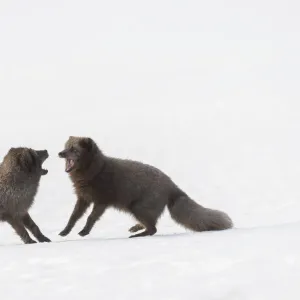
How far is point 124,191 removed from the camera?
9836 millimetres

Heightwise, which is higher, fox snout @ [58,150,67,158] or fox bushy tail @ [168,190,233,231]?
fox snout @ [58,150,67,158]

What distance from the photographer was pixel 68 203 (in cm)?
1894

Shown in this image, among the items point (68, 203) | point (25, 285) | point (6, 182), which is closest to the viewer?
point (25, 285)

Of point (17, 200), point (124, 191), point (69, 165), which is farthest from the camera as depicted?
point (69, 165)

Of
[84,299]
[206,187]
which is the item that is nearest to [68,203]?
[206,187]

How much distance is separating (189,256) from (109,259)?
2.76 feet

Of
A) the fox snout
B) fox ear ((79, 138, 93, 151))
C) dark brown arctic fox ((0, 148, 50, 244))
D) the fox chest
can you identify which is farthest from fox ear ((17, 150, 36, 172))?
fox ear ((79, 138, 93, 151))

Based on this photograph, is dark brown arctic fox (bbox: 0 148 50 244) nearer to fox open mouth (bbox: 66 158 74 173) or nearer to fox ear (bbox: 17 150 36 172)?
fox ear (bbox: 17 150 36 172)

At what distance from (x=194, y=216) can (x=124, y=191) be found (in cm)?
113

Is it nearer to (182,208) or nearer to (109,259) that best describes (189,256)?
(109,259)

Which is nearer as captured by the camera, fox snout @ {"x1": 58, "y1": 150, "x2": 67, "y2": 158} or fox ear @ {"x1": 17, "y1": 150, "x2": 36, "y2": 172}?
fox snout @ {"x1": 58, "y1": 150, "x2": 67, "y2": 158}

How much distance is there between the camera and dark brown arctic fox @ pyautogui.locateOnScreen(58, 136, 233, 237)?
983 cm

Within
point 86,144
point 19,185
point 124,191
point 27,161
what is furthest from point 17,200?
point 124,191

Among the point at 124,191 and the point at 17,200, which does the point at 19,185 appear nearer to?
the point at 17,200
